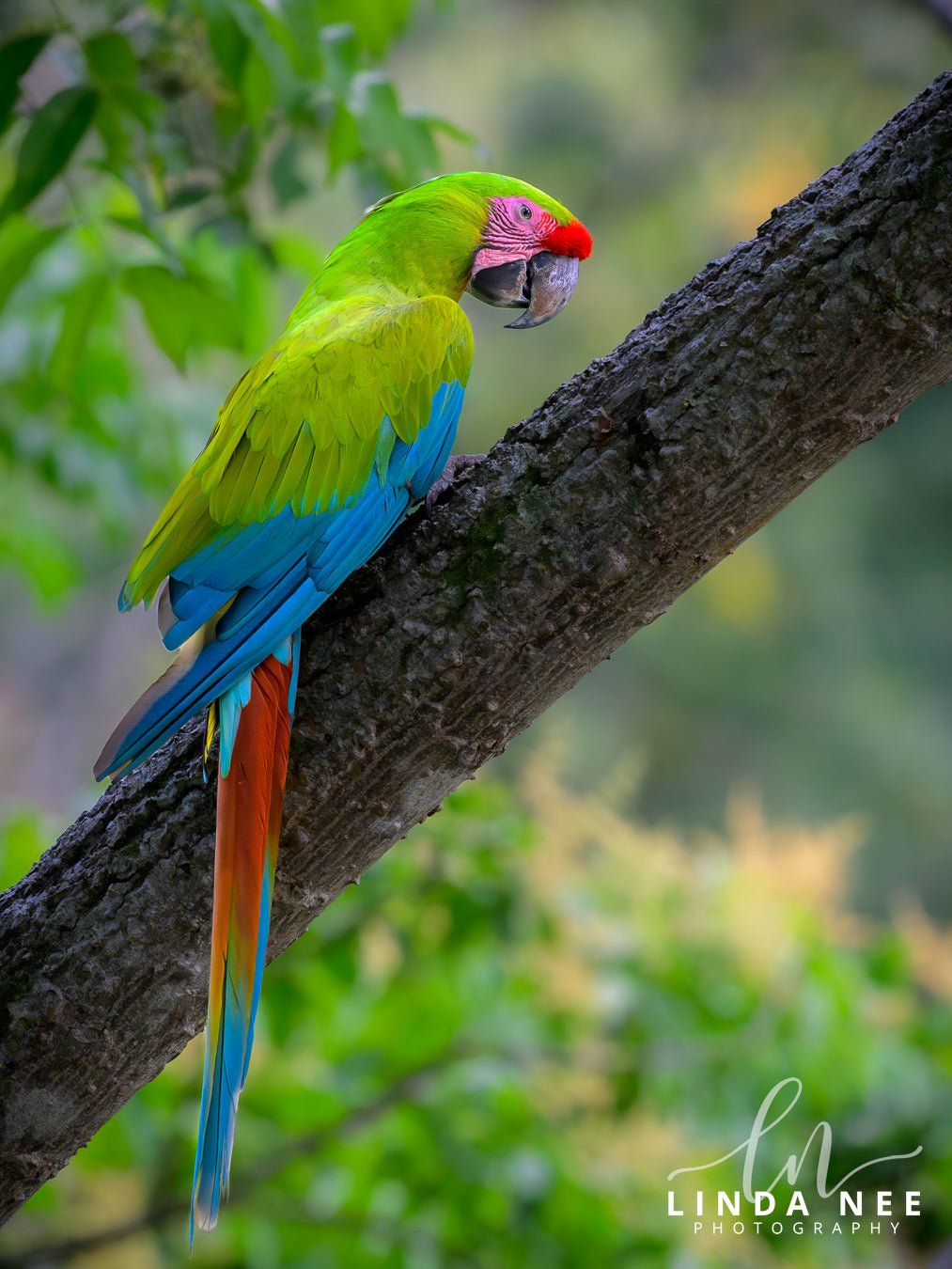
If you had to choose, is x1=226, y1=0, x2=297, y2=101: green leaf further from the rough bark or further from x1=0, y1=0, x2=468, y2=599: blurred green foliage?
the rough bark

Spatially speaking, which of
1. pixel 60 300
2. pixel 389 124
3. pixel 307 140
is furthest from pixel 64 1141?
pixel 307 140

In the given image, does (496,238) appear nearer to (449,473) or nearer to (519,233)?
(519,233)

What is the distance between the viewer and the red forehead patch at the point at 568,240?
1283 mm

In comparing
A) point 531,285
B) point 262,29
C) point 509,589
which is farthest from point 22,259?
point 509,589

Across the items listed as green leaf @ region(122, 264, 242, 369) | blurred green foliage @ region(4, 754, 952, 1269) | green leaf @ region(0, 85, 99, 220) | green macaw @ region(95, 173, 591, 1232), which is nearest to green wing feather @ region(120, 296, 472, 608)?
green macaw @ region(95, 173, 591, 1232)

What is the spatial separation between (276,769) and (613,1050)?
1221 mm

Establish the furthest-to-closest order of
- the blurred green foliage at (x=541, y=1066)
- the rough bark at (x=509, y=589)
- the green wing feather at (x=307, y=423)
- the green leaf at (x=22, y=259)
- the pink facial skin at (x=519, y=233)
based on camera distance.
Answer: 1. the blurred green foliage at (x=541, y=1066)
2. the pink facial skin at (x=519, y=233)
3. the green leaf at (x=22, y=259)
4. the green wing feather at (x=307, y=423)
5. the rough bark at (x=509, y=589)

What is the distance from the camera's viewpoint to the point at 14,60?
3.24ft

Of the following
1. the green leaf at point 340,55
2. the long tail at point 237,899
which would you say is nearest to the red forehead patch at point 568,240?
the green leaf at point 340,55

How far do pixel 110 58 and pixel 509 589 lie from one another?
2.06 feet

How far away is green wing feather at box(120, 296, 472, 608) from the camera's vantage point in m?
0.94

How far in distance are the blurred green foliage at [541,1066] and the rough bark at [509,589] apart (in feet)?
2.00

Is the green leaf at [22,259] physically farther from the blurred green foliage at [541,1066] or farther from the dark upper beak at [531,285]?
the blurred green foliage at [541,1066]

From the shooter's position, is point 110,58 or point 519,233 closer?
point 110,58
